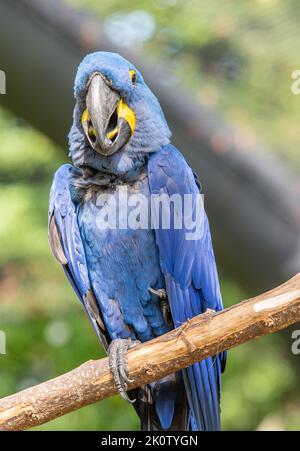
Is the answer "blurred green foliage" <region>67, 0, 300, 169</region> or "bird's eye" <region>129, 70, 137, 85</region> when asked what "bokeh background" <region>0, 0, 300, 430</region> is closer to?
"blurred green foliage" <region>67, 0, 300, 169</region>

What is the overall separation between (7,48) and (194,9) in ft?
3.52

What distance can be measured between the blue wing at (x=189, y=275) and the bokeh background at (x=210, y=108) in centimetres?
63

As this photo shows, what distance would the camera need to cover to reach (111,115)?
2379 millimetres

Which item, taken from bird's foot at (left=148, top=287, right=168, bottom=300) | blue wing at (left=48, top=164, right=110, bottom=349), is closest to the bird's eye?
blue wing at (left=48, top=164, right=110, bottom=349)

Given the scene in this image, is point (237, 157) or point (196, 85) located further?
point (196, 85)

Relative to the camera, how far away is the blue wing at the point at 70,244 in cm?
249

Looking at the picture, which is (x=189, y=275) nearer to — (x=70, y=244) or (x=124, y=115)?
(x=70, y=244)

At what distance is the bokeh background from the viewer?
311 centimetres

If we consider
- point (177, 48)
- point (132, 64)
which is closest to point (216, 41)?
point (177, 48)

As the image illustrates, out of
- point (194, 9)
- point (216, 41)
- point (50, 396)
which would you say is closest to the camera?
point (50, 396)

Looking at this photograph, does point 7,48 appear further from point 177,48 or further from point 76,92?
point 177,48

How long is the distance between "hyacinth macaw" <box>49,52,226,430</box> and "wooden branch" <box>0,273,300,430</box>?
0.20 meters

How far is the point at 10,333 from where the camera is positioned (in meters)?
3.89

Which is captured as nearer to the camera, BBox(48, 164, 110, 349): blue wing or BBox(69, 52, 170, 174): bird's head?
BBox(69, 52, 170, 174): bird's head
